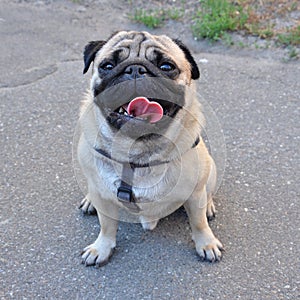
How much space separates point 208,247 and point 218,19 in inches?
120

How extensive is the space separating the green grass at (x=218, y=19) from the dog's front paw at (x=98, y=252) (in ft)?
9.74

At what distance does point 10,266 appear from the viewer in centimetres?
290

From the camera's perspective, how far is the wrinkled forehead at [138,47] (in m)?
2.67

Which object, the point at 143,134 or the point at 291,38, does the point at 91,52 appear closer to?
the point at 143,134

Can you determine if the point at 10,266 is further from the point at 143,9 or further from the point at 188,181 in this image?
the point at 143,9

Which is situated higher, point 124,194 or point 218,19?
point 124,194

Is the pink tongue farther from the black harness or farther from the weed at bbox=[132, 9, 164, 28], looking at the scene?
the weed at bbox=[132, 9, 164, 28]

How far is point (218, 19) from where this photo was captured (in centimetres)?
524

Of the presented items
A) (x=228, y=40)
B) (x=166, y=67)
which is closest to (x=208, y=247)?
(x=166, y=67)

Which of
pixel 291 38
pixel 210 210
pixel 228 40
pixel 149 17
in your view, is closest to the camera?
pixel 210 210

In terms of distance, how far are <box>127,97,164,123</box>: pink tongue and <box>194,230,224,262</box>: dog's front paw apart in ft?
2.79

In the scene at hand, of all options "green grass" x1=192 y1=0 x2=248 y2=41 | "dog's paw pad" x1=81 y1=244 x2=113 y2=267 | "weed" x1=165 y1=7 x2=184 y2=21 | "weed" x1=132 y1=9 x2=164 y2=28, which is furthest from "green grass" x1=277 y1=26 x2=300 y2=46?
"dog's paw pad" x1=81 y1=244 x2=113 y2=267

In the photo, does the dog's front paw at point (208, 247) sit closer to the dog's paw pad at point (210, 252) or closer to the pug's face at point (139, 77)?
the dog's paw pad at point (210, 252)

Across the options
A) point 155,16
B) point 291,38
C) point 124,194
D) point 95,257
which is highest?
point 124,194
